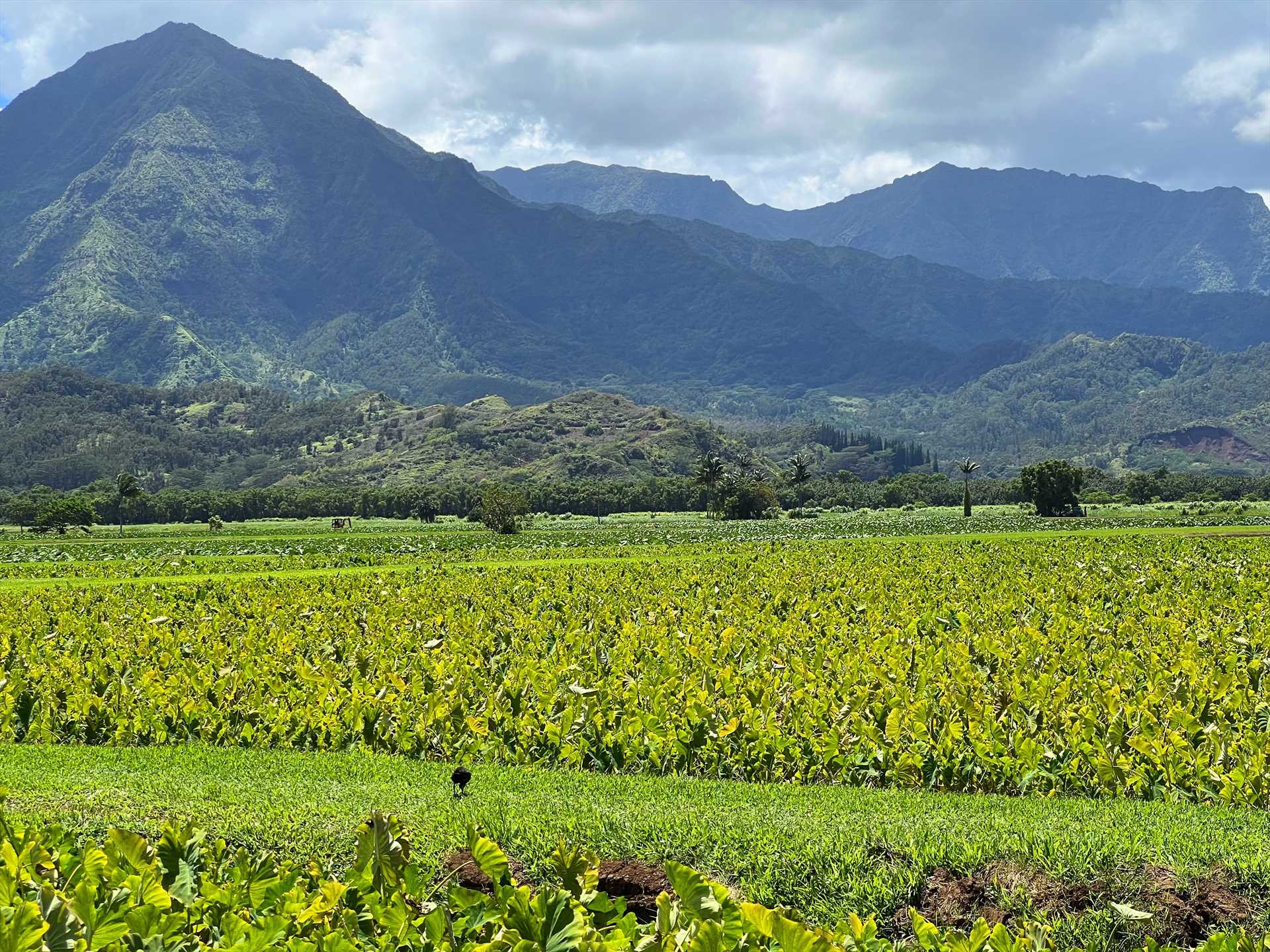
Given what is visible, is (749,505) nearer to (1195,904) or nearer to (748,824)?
(748,824)

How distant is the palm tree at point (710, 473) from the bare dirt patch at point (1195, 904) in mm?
123423

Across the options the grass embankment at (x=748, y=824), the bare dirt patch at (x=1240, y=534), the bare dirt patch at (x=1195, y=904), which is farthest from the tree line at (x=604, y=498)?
the bare dirt patch at (x=1195, y=904)

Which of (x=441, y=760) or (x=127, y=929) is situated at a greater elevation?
(x=127, y=929)

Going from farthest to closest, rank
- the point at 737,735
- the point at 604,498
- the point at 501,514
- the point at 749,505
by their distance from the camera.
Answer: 1. the point at 604,498
2. the point at 749,505
3. the point at 501,514
4. the point at 737,735

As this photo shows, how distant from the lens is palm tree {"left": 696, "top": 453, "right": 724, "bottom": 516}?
134 meters

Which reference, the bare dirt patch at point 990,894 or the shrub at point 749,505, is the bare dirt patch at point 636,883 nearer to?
the bare dirt patch at point 990,894

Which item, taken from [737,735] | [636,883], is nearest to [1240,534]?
[737,735]

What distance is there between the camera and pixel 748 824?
8727 millimetres

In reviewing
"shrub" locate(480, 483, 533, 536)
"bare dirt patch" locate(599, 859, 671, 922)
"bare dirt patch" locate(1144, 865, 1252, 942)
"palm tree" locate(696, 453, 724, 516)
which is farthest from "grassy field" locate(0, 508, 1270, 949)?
"palm tree" locate(696, 453, 724, 516)

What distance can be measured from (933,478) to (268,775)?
177836 millimetres

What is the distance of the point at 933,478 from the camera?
180 m

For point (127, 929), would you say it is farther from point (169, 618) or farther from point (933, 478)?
point (933, 478)

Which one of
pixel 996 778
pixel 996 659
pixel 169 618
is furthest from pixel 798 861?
pixel 169 618

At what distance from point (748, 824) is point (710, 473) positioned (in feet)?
412
